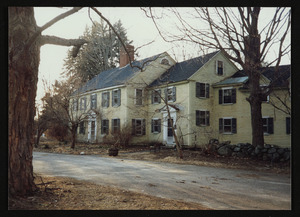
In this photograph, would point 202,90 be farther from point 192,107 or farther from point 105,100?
point 105,100

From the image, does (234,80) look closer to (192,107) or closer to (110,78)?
(192,107)

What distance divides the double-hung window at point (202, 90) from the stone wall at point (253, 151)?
583cm

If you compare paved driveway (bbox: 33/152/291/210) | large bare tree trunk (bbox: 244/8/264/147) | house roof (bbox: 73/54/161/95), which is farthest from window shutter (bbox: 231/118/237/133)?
paved driveway (bbox: 33/152/291/210)

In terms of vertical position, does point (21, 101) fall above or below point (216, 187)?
above

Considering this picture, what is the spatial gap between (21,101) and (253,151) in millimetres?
9593

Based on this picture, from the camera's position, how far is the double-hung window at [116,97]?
20.6m

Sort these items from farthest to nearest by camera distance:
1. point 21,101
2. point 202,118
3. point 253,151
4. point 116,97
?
point 116,97, point 202,118, point 253,151, point 21,101

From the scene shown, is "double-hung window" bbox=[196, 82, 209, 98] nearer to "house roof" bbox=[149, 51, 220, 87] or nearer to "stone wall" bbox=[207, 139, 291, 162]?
"house roof" bbox=[149, 51, 220, 87]

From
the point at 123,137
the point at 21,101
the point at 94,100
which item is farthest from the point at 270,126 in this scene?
the point at 21,101

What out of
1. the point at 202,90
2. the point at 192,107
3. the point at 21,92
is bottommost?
the point at 21,92

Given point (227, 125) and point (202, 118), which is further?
point (202, 118)

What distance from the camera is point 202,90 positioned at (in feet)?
60.7

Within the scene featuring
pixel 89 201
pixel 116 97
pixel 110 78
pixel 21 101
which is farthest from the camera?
pixel 110 78
